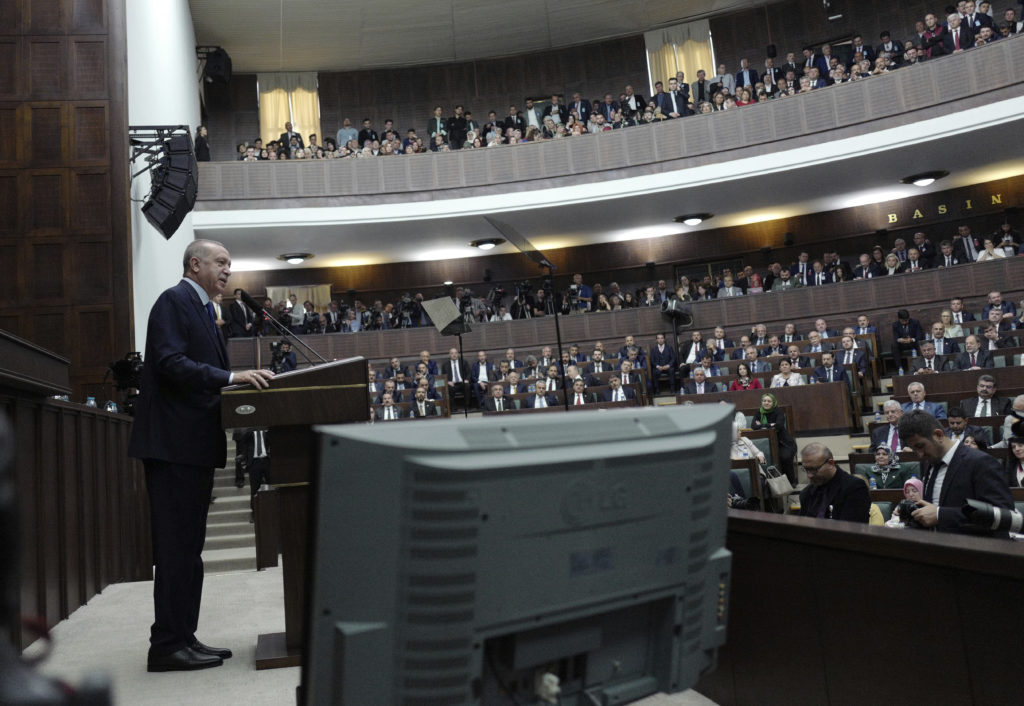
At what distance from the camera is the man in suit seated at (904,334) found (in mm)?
11141

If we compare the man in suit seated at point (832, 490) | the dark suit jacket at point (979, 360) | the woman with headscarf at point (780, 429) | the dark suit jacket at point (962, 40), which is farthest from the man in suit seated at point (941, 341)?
the man in suit seated at point (832, 490)

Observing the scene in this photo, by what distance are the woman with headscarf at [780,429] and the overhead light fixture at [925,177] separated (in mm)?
7454

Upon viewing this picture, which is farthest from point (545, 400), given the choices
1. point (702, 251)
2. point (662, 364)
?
point (702, 251)

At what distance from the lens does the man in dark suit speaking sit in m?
2.49

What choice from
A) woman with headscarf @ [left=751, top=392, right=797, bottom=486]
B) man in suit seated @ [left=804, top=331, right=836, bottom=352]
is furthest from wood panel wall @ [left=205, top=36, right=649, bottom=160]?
woman with headscarf @ [left=751, top=392, right=797, bottom=486]

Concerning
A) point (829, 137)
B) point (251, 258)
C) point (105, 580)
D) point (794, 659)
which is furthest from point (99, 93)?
point (829, 137)

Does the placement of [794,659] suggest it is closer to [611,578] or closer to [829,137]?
[611,578]

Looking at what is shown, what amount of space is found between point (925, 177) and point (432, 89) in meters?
9.78

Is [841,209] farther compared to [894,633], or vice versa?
[841,209]

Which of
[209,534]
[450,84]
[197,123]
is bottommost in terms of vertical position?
[209,534]

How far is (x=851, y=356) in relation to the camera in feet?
33.3

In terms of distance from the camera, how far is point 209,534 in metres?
7.36

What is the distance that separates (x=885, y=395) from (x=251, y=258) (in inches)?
472

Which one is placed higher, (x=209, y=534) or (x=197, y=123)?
(x=197, y=123)
